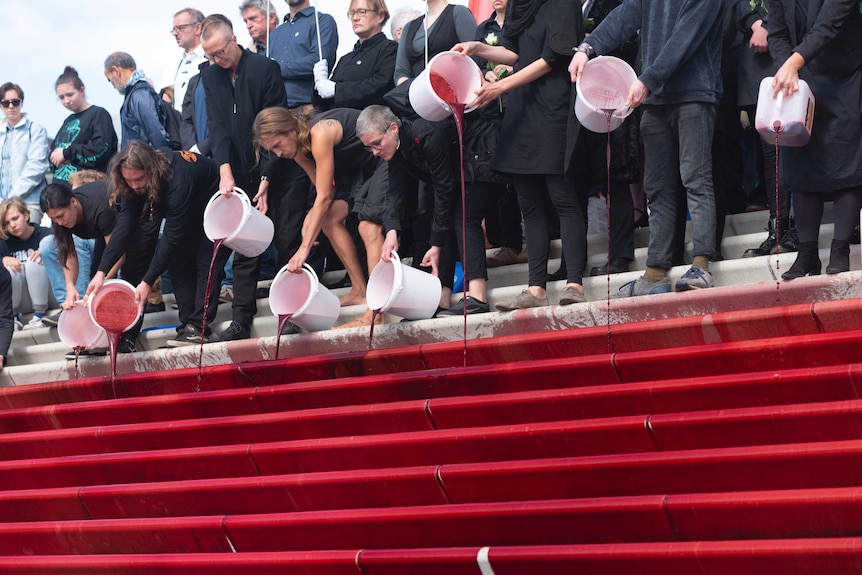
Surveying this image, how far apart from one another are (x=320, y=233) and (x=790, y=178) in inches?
111

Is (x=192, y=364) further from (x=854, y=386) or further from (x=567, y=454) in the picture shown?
(x=854, y=386)

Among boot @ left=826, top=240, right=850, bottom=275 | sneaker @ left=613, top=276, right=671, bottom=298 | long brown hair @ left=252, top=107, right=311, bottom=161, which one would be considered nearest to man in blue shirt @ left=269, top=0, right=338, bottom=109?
long brown hair @ left=252, top=107, right=311, bottom=161

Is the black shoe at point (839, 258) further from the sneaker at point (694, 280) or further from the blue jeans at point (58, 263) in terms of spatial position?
the blue jeans at point (58, 263)

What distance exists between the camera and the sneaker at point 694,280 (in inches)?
204

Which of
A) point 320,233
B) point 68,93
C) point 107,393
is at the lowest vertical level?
point 107,393

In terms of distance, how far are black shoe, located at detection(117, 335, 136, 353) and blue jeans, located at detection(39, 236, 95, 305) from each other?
1.23 m

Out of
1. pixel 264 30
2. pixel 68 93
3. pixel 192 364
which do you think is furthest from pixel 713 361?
pixel 68 93

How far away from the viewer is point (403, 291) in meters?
5.76

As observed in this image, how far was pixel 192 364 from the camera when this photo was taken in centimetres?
650

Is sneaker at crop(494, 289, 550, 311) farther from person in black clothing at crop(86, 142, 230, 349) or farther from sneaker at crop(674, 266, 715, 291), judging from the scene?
person in black clothing at crop(86, 142, 230, 349)

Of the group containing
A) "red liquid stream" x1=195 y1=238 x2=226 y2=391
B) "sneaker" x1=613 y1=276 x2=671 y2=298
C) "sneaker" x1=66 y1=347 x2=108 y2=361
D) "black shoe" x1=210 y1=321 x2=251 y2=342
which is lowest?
"sneaker" x1=66 y1=347 x2=108 y2=361

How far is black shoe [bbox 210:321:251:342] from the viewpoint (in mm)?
6738

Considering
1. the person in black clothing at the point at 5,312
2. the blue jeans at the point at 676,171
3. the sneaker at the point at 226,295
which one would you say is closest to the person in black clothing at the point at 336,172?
the sneaker at the point at 226,295

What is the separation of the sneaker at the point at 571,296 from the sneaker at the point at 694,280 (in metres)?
0.48
